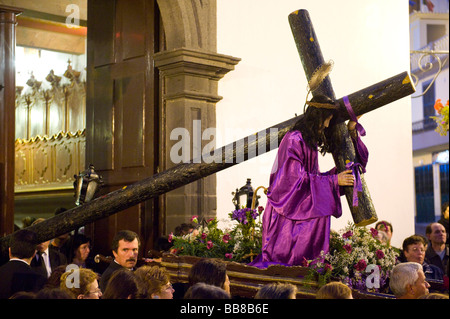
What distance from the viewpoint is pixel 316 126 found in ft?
18.2

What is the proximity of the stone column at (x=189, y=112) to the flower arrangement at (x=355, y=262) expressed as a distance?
9.84 feet

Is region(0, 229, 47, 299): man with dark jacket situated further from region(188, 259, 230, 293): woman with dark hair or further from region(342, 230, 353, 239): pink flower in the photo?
region(342, 230, 353, 239): pink flower

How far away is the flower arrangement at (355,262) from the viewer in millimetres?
5074

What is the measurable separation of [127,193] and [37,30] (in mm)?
7624

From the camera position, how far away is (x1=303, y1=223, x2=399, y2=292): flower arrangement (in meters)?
5.07

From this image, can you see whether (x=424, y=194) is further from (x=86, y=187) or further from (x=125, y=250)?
(x=125, y=250)

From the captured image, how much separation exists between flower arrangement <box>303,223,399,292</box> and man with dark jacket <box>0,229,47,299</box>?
1.81m

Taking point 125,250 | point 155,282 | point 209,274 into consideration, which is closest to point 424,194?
point 125,250

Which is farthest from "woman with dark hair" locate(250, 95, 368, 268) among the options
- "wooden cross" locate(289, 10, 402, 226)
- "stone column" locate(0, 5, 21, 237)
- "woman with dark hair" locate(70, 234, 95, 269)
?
"stone column" locate(0, 5, 21, 237)

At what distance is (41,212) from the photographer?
13.6 metres

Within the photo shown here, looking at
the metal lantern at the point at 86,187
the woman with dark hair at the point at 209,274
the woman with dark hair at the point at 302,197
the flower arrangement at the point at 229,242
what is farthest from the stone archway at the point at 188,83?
the woman with dark hair at the point at 209,274

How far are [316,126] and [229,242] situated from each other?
4.11 ft

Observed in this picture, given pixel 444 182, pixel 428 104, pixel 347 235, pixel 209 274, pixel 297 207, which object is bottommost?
pixel 209 274

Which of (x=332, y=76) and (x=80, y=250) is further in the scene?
(x=332, y=76)
